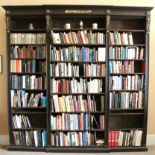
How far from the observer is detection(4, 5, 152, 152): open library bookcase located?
391cm

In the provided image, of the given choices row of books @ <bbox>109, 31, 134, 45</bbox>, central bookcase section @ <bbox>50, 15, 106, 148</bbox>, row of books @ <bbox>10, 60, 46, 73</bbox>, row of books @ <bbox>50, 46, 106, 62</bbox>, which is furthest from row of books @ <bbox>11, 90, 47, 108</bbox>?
row of books @ <bbox>109, 31, 134, 45</bbox>

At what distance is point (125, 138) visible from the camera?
4.03 metres

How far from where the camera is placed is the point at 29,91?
163 inches

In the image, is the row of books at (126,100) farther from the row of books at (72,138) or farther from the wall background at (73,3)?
the row of books at (72,138)

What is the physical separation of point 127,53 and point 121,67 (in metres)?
0.26

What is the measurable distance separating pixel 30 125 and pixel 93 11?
7.40 ft

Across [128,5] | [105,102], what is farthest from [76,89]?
[128,5]

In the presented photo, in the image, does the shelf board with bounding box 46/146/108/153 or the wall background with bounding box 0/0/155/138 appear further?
Answer: the wall background with bounding box 0/0/155/138

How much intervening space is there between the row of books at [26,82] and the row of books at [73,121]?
61 cm

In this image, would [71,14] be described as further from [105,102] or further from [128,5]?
[105,102]

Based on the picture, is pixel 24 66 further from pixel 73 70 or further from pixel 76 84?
pixel 76 84

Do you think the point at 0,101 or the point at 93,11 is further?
the point at 0,101

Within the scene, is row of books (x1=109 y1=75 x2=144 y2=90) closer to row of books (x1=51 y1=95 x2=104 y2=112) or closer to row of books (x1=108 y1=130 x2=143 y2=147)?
row of books (x1=51 y1=95 x2=104 y2=112)

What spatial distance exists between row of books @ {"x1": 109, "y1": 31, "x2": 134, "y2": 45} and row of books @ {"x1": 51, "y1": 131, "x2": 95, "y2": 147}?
65.2 inches
